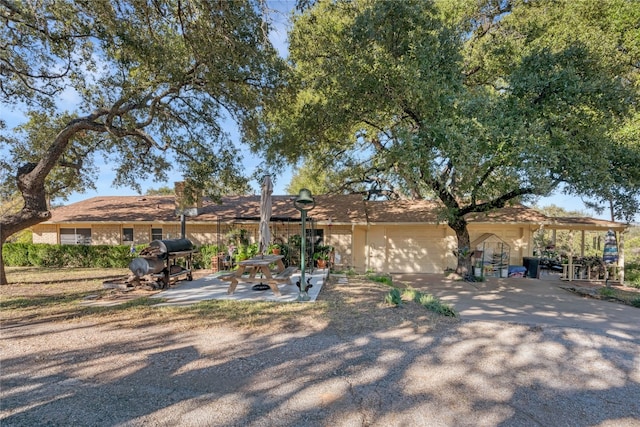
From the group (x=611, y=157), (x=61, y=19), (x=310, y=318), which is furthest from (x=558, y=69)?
(x=61, y=19)

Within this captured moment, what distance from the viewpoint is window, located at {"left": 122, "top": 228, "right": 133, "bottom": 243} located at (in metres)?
16.2

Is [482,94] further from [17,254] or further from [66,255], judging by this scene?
[17,254]

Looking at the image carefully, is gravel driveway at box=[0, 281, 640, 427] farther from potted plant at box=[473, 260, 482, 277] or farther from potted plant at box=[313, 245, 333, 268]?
potted plant at box=[313, 245, 333, 268]

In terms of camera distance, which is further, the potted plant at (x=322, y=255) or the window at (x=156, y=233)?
the window at (x=156, y=233)

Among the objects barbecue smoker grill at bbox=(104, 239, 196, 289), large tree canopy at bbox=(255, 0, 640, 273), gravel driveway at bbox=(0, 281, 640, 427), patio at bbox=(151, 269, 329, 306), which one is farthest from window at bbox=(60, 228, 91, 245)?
gravel driveway at bbox=(0, 281, 640, 427)

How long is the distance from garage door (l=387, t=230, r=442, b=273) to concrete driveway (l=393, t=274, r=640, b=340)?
81.2 inches

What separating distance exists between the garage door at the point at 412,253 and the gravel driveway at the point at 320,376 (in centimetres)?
973

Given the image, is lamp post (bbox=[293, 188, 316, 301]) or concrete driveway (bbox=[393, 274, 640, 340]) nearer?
concrete driveway (bbox=[393, 274, 640, 340])

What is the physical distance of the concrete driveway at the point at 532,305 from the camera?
6.38 m

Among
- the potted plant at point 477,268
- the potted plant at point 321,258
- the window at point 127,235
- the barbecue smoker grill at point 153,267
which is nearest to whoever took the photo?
the barbecue smoker grill at point 153,267

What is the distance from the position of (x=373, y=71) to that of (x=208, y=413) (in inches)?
360

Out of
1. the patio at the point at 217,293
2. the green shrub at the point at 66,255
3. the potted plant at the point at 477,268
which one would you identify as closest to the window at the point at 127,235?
the green shrub at the point at 66,255

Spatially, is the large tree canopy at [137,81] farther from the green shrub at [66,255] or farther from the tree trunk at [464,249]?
the tree trunk at [464,249]

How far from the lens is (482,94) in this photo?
8.41 meters
